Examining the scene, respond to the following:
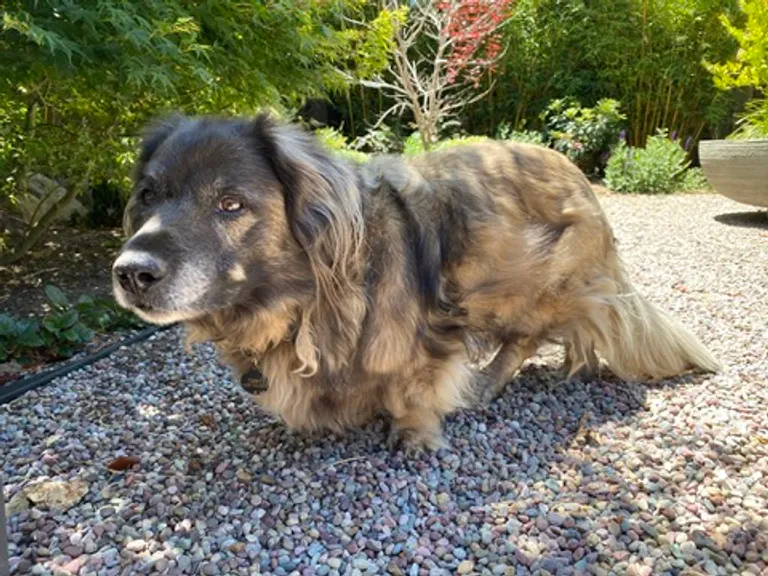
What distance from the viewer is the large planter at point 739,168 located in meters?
6.61

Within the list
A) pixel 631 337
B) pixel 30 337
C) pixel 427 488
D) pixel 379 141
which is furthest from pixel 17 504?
pixel 379 141

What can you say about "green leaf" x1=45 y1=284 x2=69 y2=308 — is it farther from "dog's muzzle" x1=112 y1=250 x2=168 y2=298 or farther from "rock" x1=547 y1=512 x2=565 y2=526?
"rock" x1=547 y1=512 x2=565 y2=526

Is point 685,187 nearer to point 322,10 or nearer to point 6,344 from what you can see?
point 322,10

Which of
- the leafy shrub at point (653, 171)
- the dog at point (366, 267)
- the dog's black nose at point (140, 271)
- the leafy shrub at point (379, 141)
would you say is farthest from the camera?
the leafy shrub at point (379, 141)

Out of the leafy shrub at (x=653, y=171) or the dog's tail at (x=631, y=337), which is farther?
the leafy shrub at (x=653, y=171)

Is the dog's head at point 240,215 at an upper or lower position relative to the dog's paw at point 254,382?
upper

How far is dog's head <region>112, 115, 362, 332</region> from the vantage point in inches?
78.1

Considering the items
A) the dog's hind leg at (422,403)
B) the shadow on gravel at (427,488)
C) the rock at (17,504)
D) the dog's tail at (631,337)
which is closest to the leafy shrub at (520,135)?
the dog's tail at (631,337)

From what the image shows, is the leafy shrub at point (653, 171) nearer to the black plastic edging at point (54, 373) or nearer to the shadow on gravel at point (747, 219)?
the shadow on gravel at point (747, 219)

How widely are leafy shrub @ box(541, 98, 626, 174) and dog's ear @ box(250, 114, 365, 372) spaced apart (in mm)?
8941

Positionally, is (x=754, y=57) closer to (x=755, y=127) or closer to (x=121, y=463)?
(x=755, y=127)

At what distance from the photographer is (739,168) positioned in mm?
6789

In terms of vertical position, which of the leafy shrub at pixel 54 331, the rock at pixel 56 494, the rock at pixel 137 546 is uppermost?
the rock at pixel 137 546

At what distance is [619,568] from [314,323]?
1233 mm
